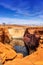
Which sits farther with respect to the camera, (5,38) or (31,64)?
(5,38)

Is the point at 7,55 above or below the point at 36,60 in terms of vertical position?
below

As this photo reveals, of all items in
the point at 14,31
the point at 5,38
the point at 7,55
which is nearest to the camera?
the point at 7,55

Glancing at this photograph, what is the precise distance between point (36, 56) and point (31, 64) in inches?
79.6


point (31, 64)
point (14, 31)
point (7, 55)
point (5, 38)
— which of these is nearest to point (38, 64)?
point (31, 64)

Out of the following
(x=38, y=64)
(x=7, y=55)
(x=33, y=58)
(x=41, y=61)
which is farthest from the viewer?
(x=7, y=55)

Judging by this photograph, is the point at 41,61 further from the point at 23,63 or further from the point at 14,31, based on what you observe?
the point at 14,31

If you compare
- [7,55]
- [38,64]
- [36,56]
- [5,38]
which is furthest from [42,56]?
[5,38]

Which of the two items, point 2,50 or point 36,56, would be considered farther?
point 2,50

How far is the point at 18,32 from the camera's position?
10669cm

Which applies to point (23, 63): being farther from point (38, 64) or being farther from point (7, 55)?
point (7, 55)

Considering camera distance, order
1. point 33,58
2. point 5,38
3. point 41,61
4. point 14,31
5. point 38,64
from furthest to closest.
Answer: point 14,31 < point 5,38 < point 33,58 < point 41,61 < point 38,64

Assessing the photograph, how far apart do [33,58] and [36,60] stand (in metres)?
0.57

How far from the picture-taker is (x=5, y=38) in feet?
190

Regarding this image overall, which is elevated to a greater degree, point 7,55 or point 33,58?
point 33,58
